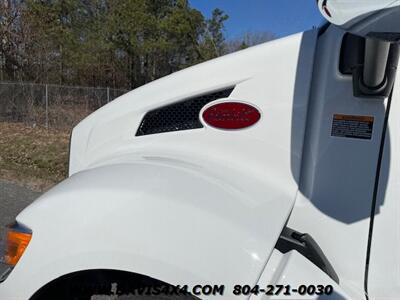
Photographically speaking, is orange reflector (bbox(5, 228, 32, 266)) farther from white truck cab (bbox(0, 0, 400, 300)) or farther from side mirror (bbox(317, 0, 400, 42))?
side mirror (bbox(317, 0, 400, 42))

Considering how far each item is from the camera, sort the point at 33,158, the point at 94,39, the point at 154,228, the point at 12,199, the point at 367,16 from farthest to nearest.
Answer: the point at 94,39 → the point at 33,158 → the point at 12,199 → the point at 154,228 → the point at 367,16

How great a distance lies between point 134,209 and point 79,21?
2039 cm

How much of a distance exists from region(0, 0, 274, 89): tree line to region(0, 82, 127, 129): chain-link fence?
10.2 feet

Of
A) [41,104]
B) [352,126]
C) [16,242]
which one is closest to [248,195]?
[352,126]

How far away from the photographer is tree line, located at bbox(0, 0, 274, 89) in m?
17.8

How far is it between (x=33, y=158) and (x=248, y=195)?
25.8 ft

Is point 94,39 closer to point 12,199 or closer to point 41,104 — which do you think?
point 41,104

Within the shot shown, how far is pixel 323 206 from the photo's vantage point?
1797mm

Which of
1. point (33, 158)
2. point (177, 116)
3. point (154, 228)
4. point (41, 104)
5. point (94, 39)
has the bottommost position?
point (33, 158)

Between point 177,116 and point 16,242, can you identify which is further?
point 177,116

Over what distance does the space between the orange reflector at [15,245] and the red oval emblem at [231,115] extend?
97cm

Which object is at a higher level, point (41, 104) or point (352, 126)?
point (352, 126)

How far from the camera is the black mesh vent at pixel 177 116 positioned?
2006 millimetres

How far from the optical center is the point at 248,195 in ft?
5.59
